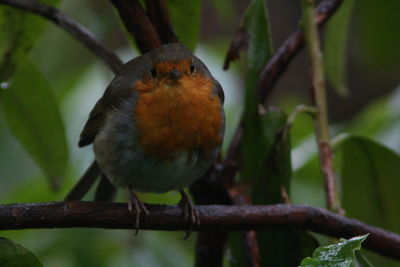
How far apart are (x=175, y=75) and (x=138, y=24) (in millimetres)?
213

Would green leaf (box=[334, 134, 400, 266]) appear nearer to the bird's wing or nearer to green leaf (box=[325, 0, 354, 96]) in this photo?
green leaf (box=[325, 0, 354, 96])

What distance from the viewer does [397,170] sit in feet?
8.08

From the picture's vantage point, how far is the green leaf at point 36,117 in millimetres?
2443

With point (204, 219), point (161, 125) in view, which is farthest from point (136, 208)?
point (161, 125)

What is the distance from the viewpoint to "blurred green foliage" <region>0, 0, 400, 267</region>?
2.31 metres

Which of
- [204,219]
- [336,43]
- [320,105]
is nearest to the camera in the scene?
[204,219]

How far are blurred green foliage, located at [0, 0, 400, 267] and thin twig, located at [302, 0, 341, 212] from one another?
0.10m

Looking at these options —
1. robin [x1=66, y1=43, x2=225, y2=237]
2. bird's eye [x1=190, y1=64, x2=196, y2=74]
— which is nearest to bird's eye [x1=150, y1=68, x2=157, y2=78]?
robin [x1=66, y1=43, x2=225, y2=237]

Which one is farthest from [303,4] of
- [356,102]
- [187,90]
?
[356,102]

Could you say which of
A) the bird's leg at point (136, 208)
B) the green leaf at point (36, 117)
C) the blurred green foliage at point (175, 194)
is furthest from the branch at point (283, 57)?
the green leaf at point (36, 117)

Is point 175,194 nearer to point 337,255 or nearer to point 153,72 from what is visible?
point 153,72

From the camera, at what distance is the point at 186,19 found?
2.45m

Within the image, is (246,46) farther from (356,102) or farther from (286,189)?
(356,102)

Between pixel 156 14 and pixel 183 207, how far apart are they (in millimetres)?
616
